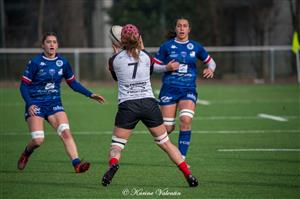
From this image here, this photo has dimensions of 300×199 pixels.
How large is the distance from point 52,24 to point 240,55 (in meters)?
11.6

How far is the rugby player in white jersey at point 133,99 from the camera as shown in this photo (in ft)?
32.6

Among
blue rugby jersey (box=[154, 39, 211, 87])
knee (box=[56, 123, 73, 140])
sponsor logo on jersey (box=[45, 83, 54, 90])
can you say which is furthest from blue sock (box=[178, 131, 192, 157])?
sponsor logo on jersey (box=[45, 83, 54, 90])

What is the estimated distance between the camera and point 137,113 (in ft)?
32.7

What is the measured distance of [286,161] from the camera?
12.6 m

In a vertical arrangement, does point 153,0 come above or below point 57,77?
below

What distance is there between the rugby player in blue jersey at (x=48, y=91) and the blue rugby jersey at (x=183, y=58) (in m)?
1.56

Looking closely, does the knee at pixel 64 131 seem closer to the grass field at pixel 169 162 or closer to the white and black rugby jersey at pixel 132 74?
the grass field at pixel 169 162

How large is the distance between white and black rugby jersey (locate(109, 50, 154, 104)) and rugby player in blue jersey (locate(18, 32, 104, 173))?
149 centimetres

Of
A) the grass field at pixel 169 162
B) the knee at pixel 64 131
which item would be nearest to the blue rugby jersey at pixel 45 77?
the knee at pixel 64 131

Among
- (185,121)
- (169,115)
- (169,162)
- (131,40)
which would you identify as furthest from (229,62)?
(131,40)

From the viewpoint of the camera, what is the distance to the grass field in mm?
10125

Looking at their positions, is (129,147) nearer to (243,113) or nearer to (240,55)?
(243,113)

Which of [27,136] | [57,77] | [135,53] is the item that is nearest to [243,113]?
[27,136]

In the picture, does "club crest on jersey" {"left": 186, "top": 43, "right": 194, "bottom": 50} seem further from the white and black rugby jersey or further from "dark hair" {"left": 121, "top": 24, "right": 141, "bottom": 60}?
"dark hair" {"left": 121, "top": 24, "right": 141, "bottom": 60}
